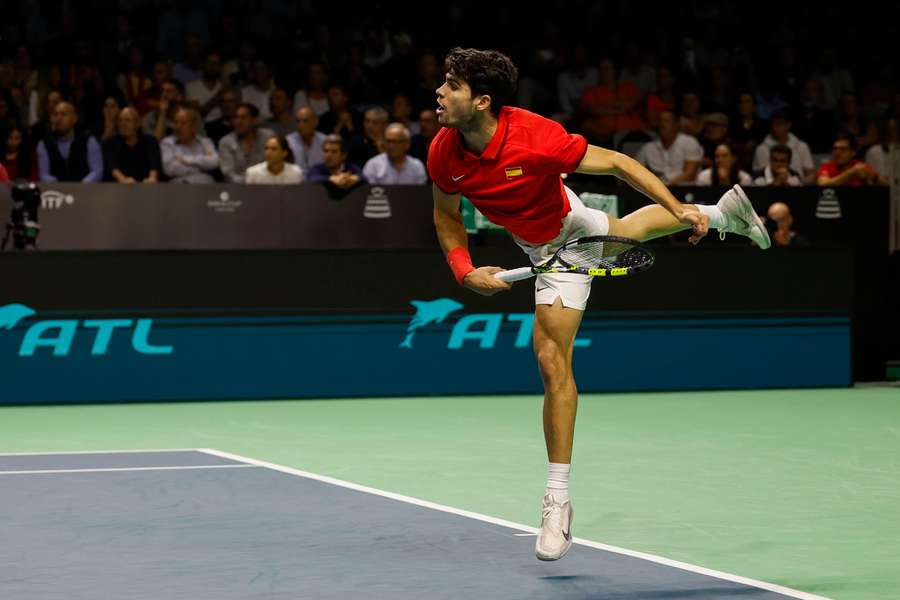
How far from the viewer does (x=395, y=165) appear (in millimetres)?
14641

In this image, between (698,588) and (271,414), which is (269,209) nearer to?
(271,414)

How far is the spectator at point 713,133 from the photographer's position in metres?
16.5

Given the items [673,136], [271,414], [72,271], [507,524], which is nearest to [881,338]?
[673,136]

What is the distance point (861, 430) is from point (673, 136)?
5.65 metres

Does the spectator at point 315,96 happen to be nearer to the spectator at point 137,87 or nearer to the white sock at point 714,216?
the spectator at point 137,87

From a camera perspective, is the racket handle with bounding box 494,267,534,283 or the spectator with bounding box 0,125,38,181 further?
the spectator with bounding box 0,125,38,181

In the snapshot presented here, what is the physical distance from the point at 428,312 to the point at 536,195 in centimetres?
704

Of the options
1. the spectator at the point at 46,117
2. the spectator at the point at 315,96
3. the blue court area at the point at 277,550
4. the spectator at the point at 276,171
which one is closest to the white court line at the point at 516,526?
the blue court area at the point at 277,550

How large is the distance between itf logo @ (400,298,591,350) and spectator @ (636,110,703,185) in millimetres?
2950

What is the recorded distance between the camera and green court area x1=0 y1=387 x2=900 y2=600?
22.8 feet

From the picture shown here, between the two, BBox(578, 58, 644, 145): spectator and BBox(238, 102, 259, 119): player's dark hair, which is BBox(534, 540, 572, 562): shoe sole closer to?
BBox(238, 102, 259, 119): player's dark hair

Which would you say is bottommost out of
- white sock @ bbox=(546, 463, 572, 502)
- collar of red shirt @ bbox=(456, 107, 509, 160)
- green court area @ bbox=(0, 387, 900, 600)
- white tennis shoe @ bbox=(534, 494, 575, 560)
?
green court area @ bbox=(0, 387, 900, 600)

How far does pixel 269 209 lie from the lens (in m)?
14.0

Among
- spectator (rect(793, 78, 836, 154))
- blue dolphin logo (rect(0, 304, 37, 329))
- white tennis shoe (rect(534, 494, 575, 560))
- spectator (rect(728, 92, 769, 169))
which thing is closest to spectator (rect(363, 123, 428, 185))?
Answer: blue dolphin logo (rect(0, 304, 37, 329))
